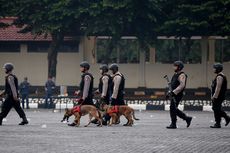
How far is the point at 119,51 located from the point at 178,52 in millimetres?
4044

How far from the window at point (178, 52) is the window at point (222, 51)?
128cm

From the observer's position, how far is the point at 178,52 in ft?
189

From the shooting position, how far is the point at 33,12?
5100cm

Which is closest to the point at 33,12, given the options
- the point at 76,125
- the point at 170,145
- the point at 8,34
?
the point at 8,34

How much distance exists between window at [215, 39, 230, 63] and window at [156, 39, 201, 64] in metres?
1.28

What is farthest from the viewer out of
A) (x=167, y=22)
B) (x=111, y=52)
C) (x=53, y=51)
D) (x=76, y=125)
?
(x=111, y=52)

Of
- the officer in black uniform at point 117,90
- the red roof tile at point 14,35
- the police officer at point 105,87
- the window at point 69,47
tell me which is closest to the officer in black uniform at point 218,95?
the officer in black uniform at point 117,90

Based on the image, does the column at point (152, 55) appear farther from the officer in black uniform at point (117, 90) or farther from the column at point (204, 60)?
the officer in black uniform at point (117, 90)

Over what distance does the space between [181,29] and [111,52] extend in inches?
310

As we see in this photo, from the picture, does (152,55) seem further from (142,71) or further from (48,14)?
(48,14)

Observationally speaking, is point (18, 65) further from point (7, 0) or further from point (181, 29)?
point (181, 29)

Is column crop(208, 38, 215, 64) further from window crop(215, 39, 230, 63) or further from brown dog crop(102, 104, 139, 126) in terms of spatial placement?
brown dog crop(102, 104, 139, 126)

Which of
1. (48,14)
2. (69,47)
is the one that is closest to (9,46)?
(69,47)

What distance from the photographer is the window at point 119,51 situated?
185 feet
